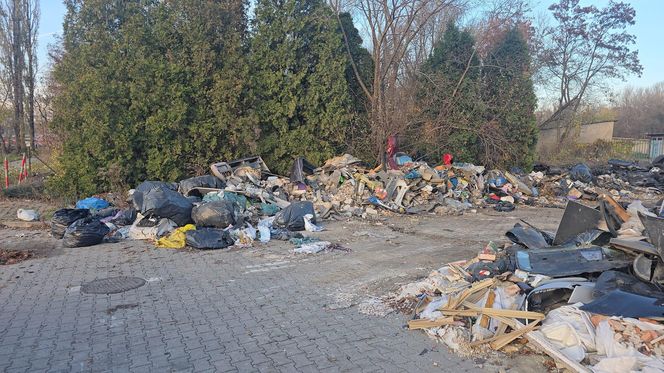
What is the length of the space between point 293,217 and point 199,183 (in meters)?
2.86

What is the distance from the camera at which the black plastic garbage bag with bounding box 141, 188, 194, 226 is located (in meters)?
8.24

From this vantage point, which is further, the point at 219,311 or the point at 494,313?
the point at 219,311

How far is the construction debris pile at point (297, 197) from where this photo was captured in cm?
823

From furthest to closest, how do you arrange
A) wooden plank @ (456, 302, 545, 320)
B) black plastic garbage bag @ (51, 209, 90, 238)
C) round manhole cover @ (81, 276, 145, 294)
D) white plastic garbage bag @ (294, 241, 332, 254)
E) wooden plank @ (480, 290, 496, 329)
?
black plastic garbage bag @ (51, 209, 90, 238) → white plastic garbage bag @ (294, 241, 332, 254) → round manhole cover @ (81, 276, 145, 294) → wooden plank @ (480, 290, 496, 329) → wooden plank @ (456, 302, 545, 320)

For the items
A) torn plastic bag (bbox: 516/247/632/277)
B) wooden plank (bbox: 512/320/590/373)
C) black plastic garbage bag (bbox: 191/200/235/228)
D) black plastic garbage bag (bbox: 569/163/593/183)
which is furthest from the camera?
black plastic garbage bag (bbox: 569/163/593/183)

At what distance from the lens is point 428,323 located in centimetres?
433

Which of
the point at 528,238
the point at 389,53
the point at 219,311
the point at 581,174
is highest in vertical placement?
the point at 389,53

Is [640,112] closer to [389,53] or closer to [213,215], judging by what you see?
[389,53]

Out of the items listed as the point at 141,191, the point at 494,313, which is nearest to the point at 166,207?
the point at 141,191

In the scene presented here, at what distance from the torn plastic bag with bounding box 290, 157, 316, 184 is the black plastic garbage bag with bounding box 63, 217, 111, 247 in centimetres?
514

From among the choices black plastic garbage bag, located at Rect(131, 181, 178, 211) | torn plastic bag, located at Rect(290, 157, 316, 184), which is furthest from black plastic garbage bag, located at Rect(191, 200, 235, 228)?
torn plastic bag, located at Rect(290, 157, 316, 184)

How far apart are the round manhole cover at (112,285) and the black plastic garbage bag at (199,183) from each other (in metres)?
4.49

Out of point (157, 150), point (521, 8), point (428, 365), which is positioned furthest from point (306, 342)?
point (521, 8)

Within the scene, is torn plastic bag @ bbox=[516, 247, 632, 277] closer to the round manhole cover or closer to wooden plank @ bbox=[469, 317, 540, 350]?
wooden plank @ bbox=[469, 317, 540, 350]
